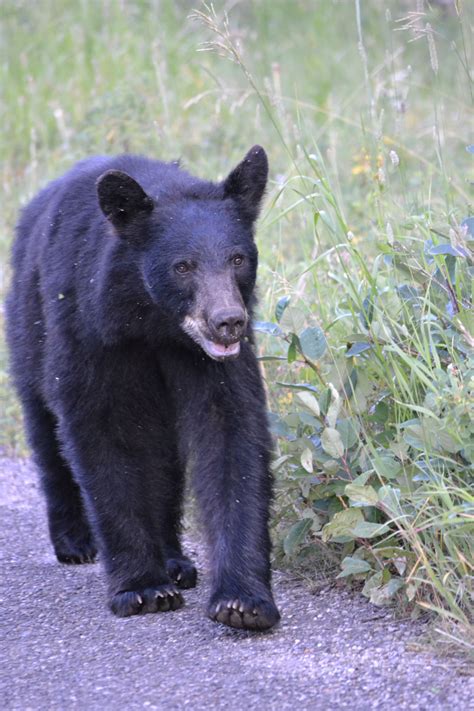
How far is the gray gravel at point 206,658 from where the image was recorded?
3.04 m

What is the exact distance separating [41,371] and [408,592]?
1.73 m

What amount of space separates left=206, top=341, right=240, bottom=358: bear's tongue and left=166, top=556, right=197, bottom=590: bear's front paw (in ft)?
3.22

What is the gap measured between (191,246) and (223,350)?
1.28ft

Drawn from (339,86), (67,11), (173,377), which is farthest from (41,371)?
(67,11)

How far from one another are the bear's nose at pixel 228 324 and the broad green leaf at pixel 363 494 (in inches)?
22.7

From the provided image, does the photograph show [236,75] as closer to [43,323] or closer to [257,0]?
[257,0]

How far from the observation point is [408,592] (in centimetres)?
342

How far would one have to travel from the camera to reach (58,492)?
15.8ft

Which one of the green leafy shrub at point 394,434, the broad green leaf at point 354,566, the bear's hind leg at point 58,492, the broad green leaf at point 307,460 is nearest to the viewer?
the green leafy shrub at point 394,434

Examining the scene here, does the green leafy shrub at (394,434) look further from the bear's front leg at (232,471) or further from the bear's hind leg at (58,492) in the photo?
the bear's hind leg at (58,492)

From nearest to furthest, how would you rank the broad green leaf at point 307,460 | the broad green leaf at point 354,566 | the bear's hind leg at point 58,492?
1. the broad green leaf at point 354,566
2. the broad green leaf at point 307,460
3. the bear's hind leg at point 58,492

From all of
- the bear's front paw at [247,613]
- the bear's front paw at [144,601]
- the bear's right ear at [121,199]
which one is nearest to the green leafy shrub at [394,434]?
the bear's front paw at [247,613]

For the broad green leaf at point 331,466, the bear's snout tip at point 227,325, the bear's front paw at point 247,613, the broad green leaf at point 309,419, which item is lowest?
the bear's front paw at point 247,613

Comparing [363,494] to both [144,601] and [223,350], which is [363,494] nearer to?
[223,350]
